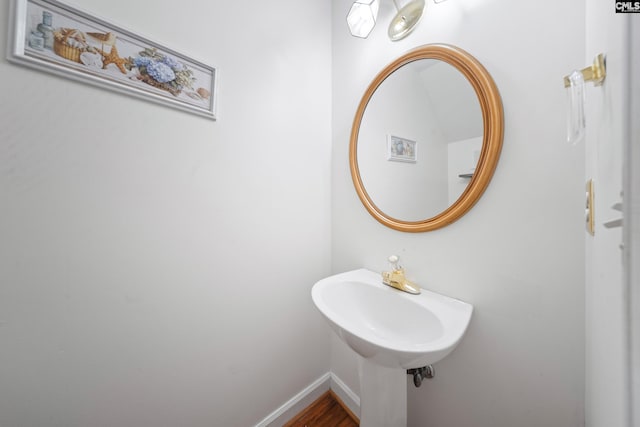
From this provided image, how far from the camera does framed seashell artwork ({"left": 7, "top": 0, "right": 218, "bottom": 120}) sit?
0.52m

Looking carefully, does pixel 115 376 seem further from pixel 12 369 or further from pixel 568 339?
pixel 568 339

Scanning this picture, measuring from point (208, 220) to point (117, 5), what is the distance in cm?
72

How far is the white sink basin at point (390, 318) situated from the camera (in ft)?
1.73

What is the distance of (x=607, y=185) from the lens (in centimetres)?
30

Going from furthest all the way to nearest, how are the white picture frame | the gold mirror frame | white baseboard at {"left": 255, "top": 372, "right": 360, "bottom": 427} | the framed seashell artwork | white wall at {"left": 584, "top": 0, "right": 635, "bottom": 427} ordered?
white baseboard at {"left": 255, "top": 372, "right": 360, "bottom": 427} < the white picture frame < the gold mirror frame < the framed seashell artwork < white wall at {"left": 584, "top": 0, "right": 635, "bottom": 427}

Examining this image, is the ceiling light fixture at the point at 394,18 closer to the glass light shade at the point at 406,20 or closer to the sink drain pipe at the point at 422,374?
the glass light shade at the point at 406,20

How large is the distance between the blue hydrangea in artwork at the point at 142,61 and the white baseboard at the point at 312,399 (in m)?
A: 1.52

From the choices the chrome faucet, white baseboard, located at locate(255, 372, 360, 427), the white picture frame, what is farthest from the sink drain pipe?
the white picture frame

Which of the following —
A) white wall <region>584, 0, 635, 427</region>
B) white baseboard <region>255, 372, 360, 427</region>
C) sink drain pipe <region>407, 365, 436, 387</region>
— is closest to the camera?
white wall <region>584, 0, 635, 427</region>

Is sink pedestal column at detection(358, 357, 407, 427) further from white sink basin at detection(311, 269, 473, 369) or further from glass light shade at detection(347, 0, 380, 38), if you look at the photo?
glass light shade at detection(347, 0, 380, 38)

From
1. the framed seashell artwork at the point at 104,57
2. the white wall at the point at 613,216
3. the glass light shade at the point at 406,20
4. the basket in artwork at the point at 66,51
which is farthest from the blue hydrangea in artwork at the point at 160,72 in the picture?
the white wall at the point at 613,216

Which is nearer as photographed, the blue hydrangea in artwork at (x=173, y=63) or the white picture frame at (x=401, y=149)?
the blue hydrangea in artwork at (x=173, y=63)

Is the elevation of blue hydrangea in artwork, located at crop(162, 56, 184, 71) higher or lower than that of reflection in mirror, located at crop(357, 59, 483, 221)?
higher

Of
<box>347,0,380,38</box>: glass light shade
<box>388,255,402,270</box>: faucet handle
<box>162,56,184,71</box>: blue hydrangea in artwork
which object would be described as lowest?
<box>388,255,402,270</box>: faucet handle
